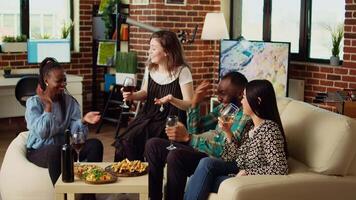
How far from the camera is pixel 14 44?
726 cm

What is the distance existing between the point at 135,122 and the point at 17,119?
362cm

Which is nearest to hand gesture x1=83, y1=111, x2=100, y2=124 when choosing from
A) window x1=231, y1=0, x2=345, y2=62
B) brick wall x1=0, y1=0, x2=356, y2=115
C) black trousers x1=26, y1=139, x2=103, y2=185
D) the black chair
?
black trousers x1=26, y1=139, x2=103, y2=185

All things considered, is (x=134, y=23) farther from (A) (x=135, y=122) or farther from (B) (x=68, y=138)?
(B) (x=68, y=138)

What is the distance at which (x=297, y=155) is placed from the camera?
3434mm

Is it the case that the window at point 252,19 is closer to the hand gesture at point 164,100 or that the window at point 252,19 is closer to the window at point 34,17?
the window at point 34,17

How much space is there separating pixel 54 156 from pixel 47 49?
3801 mm

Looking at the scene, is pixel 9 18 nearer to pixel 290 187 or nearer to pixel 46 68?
pixel 46 68

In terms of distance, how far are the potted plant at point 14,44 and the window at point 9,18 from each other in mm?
175

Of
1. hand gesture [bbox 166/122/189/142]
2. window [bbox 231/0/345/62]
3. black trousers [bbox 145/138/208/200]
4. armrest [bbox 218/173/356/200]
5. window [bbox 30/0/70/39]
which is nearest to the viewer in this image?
armrest [bbox 218/173/356/200]

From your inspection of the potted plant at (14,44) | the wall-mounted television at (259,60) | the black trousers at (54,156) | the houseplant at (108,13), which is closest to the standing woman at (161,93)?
the black trousers at (54,156)

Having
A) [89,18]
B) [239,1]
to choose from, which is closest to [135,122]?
[239,1]

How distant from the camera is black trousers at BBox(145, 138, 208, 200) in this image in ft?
11.9

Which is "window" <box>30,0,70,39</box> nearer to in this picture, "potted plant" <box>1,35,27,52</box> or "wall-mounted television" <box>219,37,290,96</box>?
"potted plant" <box>1,35,27,52</box>

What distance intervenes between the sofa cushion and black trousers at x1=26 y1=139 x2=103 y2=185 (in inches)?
51.1
